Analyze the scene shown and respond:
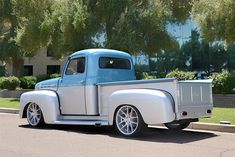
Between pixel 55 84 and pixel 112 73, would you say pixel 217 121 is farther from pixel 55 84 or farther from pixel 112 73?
pixel 55 84

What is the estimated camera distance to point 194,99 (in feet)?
36.3

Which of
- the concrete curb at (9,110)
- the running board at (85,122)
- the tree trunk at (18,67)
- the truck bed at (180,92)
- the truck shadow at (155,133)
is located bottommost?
the truck shadow at (155,133)

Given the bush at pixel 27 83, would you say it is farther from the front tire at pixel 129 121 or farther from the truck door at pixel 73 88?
the front tire at pixel 129 121

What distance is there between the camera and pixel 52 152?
8.96 metres

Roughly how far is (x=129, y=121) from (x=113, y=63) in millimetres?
2405

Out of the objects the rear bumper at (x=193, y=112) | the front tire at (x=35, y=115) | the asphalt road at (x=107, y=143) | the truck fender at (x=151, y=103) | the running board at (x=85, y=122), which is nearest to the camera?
the asphalt road at (x=107, y=143)

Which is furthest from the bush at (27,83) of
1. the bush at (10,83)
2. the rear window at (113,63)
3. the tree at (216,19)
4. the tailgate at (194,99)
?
the tailgate at (194,99)

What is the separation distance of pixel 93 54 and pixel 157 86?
2.47m

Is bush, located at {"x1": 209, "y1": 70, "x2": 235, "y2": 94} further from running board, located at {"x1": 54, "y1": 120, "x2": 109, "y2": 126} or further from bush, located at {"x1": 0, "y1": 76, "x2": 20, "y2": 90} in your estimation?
bush, located at {"x1": 0, "y1": 76, "x2": 20, "y2": 90}

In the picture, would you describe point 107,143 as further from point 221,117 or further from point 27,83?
point 27,83

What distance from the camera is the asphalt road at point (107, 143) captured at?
884 cm

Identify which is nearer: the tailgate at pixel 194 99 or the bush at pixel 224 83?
the tailgate at pixel 194 99

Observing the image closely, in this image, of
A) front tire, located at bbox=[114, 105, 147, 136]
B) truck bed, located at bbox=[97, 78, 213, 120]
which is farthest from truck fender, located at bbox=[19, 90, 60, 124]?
front tire, located at bbox=[114, 105, 147, 136]

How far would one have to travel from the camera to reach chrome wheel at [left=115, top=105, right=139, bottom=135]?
11023 mm
